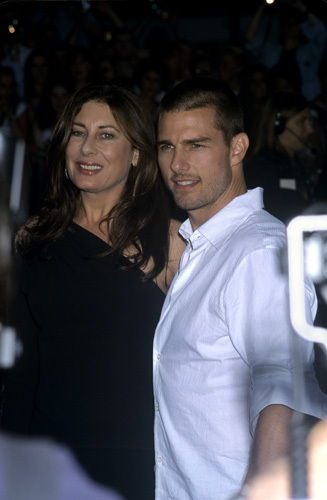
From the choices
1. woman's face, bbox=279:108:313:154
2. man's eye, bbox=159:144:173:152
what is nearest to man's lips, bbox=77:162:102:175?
man's eye, bbox=159:144:173:152

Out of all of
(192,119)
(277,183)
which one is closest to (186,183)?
(192,119)

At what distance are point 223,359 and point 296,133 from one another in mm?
1732

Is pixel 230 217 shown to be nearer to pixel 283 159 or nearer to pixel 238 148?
pixel 238 148

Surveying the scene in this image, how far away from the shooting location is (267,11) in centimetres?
532

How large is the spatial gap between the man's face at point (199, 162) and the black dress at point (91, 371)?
1.13 ft

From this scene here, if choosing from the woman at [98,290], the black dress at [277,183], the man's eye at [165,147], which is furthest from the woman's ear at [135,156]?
the black dress at [277,183]

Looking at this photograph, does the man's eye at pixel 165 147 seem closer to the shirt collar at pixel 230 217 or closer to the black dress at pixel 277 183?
the shirt collar at pixel 230 217

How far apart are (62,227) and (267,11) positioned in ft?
13.3

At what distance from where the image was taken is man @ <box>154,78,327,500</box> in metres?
1.18

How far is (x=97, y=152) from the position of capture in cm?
187

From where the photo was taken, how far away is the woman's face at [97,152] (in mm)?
1874

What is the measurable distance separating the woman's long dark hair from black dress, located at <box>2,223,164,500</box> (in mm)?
105

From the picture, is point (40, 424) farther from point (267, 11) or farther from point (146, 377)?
point (267, 11)

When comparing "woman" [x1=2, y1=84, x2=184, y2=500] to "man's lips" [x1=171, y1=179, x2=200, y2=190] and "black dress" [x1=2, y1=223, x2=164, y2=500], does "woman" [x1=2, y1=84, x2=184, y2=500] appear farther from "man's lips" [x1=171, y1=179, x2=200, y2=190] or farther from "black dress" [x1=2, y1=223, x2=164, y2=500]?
"man's lips" [x1=171, y1=179, x2=200, y2=190]
